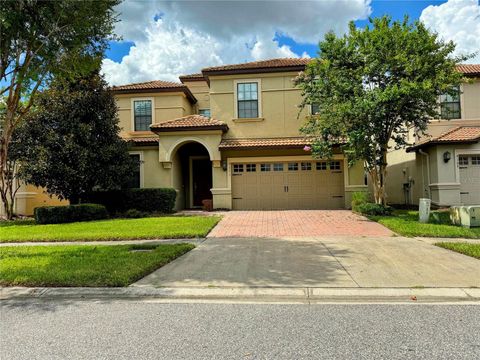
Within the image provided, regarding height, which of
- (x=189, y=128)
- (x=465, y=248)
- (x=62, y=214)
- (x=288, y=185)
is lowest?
(x=465, y=248)

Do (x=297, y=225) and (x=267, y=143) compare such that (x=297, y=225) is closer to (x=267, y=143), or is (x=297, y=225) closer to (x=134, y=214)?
(x=267, y=143)

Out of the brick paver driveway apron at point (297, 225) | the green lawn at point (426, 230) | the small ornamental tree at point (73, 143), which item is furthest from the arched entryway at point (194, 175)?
the green lawn at point (426, 230)

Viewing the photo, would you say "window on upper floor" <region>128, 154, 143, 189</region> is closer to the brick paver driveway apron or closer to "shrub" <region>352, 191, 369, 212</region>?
the brick paver driveway apron

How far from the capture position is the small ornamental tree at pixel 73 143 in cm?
1631

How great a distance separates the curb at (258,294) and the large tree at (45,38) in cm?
484

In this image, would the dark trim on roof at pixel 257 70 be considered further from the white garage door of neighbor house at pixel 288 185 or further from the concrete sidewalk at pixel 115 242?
the concrete sidewalk at pixel 115 242

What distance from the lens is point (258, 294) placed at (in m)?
5.86

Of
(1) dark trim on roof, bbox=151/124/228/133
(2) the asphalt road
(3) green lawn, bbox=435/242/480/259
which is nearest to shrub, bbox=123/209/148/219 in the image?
(1) dark trim on roof, bbox=151/124/228/133

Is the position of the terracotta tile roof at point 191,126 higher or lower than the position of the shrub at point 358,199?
higher

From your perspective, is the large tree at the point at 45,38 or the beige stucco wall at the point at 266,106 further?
the beige stucco wall at the point at 266,106

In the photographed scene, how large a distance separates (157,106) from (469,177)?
53.8 feet

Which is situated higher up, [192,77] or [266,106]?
[192,77]

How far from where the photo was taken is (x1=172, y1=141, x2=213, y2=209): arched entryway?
21906 millimetres

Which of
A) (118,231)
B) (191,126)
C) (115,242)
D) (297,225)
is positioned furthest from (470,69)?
(115,242)
